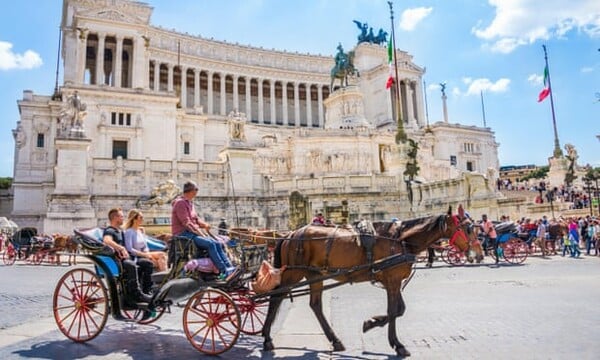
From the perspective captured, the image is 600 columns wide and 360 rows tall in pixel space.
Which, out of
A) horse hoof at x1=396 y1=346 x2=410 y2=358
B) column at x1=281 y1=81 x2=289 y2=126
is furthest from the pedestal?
column at x1=281 y1=81 x2=289 y2=126

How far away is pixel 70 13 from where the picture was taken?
189 feet

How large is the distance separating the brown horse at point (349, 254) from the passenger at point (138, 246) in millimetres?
2016

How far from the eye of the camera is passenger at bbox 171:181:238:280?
239 inches

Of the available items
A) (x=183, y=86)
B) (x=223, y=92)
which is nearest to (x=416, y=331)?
(x=183, y=86)

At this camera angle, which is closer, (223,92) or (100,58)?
(100,58)

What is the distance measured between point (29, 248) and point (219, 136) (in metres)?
33.4

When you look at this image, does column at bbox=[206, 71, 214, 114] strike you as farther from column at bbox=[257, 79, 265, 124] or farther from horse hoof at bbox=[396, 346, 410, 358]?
horse hoof at bbox=[396, 346, 410, 358]

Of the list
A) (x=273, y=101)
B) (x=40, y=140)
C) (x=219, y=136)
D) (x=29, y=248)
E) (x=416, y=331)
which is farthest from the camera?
(x=273, y=101)

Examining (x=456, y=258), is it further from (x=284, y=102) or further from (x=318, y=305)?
(x=284, y=102)

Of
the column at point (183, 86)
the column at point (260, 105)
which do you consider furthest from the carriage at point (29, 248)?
the column at point (260, 105)

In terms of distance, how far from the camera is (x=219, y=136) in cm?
5259

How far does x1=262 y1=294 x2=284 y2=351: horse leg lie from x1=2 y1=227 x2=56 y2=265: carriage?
613 inches

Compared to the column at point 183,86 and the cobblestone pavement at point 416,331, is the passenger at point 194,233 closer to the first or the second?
the cobblestone pavement at point 416,331

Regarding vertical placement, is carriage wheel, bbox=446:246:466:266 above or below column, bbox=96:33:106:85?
below
